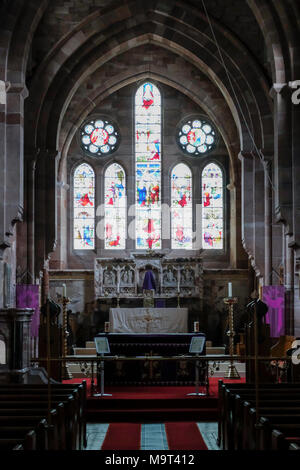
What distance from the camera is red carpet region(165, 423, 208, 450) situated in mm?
9773

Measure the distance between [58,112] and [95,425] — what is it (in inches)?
491

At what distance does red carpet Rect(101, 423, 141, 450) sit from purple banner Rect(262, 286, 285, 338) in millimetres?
7705

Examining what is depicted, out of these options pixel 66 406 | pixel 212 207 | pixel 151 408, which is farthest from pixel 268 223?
pixel 66 406

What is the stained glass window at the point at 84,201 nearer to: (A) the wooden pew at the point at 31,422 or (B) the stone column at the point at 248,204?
(B) the stone column at the point at 248,204

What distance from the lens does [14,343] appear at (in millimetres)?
11484

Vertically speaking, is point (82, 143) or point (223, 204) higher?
point (82, 143)

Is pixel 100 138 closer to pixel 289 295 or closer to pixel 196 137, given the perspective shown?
pixel 196 137

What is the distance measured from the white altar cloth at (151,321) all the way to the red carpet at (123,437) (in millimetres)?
9432

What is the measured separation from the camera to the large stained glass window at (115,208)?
2680cm

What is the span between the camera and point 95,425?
12.1 metres

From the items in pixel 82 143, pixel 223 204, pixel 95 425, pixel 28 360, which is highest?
pixel 82 143
